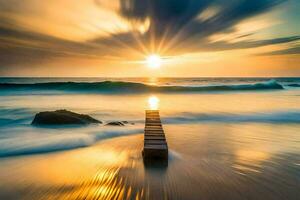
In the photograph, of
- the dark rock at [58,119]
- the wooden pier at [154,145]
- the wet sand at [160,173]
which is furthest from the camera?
the dark rock at [58,119]

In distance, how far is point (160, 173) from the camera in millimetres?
4855

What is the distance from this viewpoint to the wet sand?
402cm

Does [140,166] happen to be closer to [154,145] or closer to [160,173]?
[160,173]

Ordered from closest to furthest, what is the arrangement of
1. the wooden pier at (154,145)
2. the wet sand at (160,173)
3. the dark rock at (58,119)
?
the wet sand at (160,173), the wooden pier at (154,145), the dark rock at (58,119)

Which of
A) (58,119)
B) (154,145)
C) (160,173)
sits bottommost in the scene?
(160,173)

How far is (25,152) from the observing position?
6.67 meters

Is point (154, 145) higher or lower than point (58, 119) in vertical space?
higher

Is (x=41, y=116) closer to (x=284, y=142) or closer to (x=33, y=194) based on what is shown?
(x=33, y=194)

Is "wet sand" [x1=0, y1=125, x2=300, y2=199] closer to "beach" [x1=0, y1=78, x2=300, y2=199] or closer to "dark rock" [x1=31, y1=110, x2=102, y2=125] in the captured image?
"beach" [x1=0, y1=78, x2=300, y2=199]

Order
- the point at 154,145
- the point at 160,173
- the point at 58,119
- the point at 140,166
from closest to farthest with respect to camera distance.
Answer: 1. the point at 160,173
2. the point at 140,166
3. the point at 154,145
4. the point at 58,119

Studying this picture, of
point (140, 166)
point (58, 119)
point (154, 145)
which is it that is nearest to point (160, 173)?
point (140, 166)

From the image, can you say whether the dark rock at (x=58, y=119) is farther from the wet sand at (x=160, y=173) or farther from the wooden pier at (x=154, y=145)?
the wooden pier at (x=154, y=145)

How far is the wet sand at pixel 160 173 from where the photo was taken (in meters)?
4.02

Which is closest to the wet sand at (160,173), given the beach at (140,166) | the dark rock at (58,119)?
the beach at (140,166)
